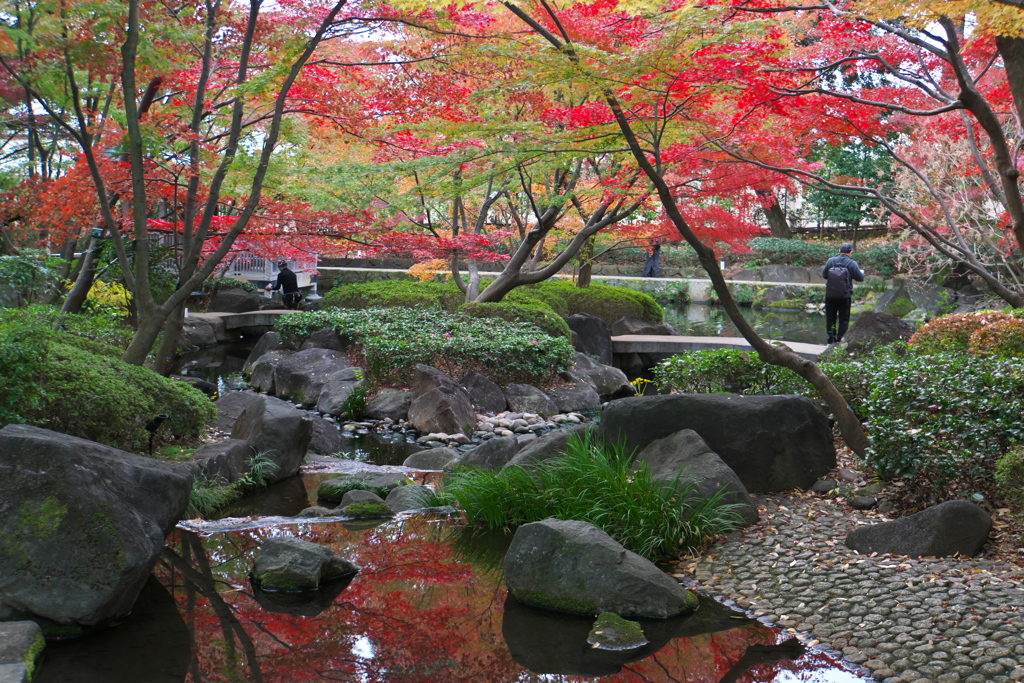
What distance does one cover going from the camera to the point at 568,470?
18.7ft

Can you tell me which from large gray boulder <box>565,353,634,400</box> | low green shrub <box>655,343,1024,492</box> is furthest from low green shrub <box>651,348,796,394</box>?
large gray boulder <box>565,353,634,400</box>

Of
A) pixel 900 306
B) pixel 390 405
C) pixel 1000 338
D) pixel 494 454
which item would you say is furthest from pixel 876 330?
pixel 900 306

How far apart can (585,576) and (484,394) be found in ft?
21.7

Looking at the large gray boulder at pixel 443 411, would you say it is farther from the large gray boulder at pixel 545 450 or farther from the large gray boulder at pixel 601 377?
the large gray boulder at pixel 545 450

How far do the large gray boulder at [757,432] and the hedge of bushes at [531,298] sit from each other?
27.0ft

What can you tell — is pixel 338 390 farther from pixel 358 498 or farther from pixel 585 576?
pixel 585 576

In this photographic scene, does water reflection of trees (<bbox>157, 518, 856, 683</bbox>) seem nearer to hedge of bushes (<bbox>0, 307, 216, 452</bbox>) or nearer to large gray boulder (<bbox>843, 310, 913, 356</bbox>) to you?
hedge of bushes (<bbox>0, 307, 216, 452</bbox>)

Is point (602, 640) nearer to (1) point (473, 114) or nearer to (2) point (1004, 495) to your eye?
(2) point (1004, 495)

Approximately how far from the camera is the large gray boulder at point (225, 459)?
643 cm

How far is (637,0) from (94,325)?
6505mm

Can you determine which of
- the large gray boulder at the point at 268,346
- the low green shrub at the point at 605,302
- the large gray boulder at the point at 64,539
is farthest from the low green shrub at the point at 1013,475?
the low green shrub at the point at 605,302

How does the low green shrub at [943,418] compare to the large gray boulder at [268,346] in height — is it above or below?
above

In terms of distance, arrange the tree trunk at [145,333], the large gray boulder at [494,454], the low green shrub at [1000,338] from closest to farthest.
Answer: the tree trunk at [145,333]
the large gray boulder at [494,454]
the low green shrub at [1000,338]

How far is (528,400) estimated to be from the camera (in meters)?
11.2
